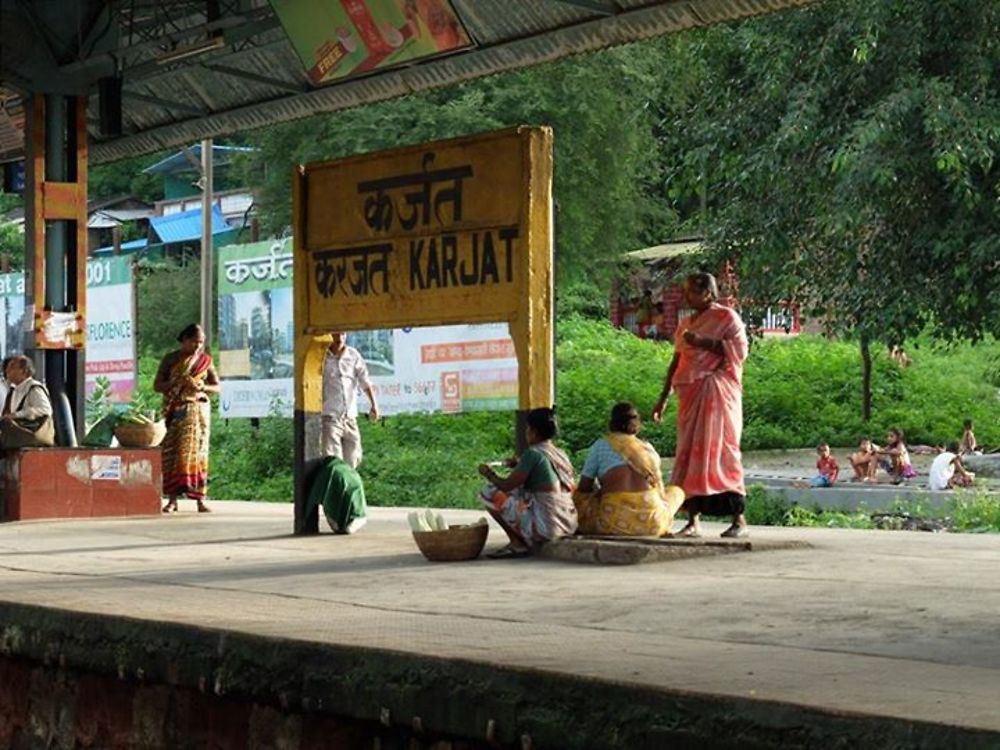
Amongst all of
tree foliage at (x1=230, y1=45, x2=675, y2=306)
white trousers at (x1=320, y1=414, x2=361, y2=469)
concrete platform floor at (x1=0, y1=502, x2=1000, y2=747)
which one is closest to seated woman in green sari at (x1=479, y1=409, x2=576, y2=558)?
concrete platform floor at (x1=0, y1=502, x2=1000, y2=747)

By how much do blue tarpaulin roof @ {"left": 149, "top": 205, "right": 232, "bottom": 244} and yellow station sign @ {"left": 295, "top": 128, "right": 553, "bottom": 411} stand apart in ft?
133

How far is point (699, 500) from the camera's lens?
10484 mm

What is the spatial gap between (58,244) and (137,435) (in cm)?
214

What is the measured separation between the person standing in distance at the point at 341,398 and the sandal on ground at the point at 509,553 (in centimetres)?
357

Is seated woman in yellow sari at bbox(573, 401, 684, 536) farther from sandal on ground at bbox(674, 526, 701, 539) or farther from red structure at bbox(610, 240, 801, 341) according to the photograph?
red structure at bbox(610, 240, 801, 341)

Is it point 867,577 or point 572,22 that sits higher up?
point 572,22

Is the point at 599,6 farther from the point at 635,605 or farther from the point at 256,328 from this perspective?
the point at 256,328

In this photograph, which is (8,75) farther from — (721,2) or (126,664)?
(126,664)

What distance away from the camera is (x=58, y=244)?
15664mm

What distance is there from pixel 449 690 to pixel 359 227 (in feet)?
20.5

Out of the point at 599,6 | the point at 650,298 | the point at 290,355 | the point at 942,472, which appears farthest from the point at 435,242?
the point at 650,298

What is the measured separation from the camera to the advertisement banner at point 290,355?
2061 cm

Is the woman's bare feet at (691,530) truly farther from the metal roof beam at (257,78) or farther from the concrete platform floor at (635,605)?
the metal roof beam at (257,78)

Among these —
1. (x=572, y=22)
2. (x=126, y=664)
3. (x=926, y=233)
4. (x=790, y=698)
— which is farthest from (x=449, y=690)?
(x=926, y=233)
